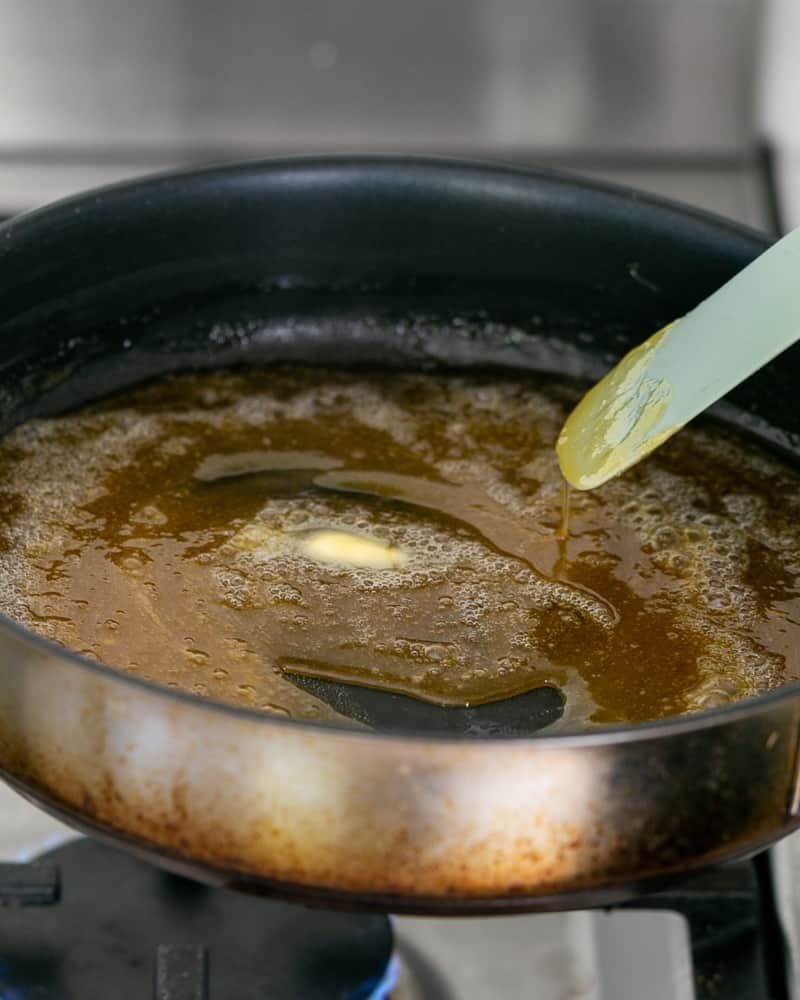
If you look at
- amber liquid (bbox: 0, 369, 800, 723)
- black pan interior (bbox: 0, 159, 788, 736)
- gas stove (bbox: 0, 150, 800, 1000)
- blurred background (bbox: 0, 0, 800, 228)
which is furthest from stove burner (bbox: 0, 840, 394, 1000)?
blurred background (bbox: 0, 0, 800, 228)

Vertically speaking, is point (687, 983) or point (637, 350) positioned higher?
point (637, 350)

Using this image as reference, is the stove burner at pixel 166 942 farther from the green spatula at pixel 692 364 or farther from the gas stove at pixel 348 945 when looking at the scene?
the green spatula at pixel 692 364

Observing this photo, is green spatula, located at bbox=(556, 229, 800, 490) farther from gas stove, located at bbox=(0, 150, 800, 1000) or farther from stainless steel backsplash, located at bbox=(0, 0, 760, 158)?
stainless steel backsplash, located at bbox=(0, 0, 760, 158)

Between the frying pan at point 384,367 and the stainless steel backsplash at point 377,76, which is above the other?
the stainless steel backsplash at point 377,76

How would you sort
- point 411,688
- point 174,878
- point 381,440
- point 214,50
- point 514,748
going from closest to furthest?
1. point 514,748
2. point 411,688
3. point 174,878
4. point 381,440
5. point 214,50

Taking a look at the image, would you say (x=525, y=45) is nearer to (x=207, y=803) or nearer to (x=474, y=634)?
(x=474, y=634)

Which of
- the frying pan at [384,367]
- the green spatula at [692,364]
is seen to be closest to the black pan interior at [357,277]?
the frying pan at [384,367]

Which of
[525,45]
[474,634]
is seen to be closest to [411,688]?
[474,634]
